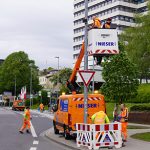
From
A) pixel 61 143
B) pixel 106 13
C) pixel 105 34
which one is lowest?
pixel 61 143

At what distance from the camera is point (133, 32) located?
203 feet

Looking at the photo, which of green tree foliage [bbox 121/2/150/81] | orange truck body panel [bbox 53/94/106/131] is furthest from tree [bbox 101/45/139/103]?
orange truck body panel [bbox 53/94/106/131]

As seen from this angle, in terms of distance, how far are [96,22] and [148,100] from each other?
35.9 metres

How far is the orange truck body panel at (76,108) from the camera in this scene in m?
19.9

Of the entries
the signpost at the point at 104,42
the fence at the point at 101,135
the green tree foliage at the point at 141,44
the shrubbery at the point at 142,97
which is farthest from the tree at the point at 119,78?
the fence at the point at 101,135

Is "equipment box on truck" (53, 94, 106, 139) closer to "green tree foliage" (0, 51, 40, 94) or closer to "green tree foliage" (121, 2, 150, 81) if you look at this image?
"green tree foliage" (121, 2, 150, 81)

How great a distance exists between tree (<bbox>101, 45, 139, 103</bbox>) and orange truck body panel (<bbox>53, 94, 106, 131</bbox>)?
2748cm

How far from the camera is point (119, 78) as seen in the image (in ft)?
161

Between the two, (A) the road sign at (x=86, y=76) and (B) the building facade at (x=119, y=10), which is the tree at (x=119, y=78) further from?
(B) the building facade at (x=119, y=10)

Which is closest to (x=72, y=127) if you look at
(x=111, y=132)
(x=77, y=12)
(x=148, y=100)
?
(x=111, y=132)

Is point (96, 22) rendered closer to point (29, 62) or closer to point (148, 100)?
point (148, 100)

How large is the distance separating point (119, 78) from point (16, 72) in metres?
73.0

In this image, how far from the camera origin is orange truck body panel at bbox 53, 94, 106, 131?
19.9 metres

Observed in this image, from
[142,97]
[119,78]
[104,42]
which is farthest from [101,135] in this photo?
[142,97]
